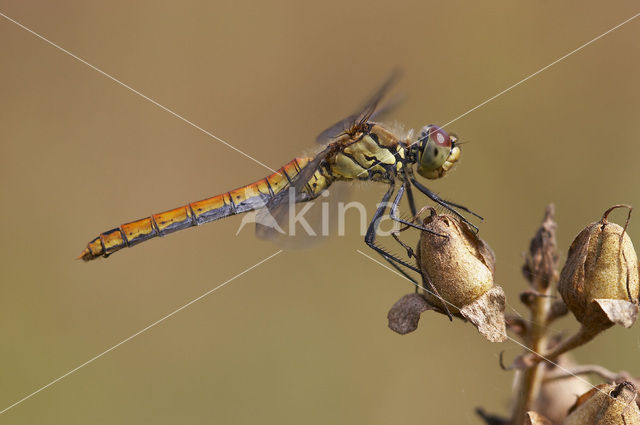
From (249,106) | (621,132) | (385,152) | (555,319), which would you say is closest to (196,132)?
(249,106)

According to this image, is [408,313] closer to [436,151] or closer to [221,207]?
[436,151]

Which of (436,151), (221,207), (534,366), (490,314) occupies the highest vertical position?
(221,207)

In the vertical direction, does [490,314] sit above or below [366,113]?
below

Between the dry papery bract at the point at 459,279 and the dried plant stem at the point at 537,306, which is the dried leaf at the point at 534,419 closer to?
the dried plant stem at the point at 537,306

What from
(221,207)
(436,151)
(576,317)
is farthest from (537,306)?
(221,207)

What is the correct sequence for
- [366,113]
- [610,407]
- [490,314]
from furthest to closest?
1. [366,113]
2. [490,314]
3. [610,407]

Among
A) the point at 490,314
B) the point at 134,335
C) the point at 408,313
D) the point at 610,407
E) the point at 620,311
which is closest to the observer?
the point at 610,407

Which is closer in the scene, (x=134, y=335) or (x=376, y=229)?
(x=376, y=229)
